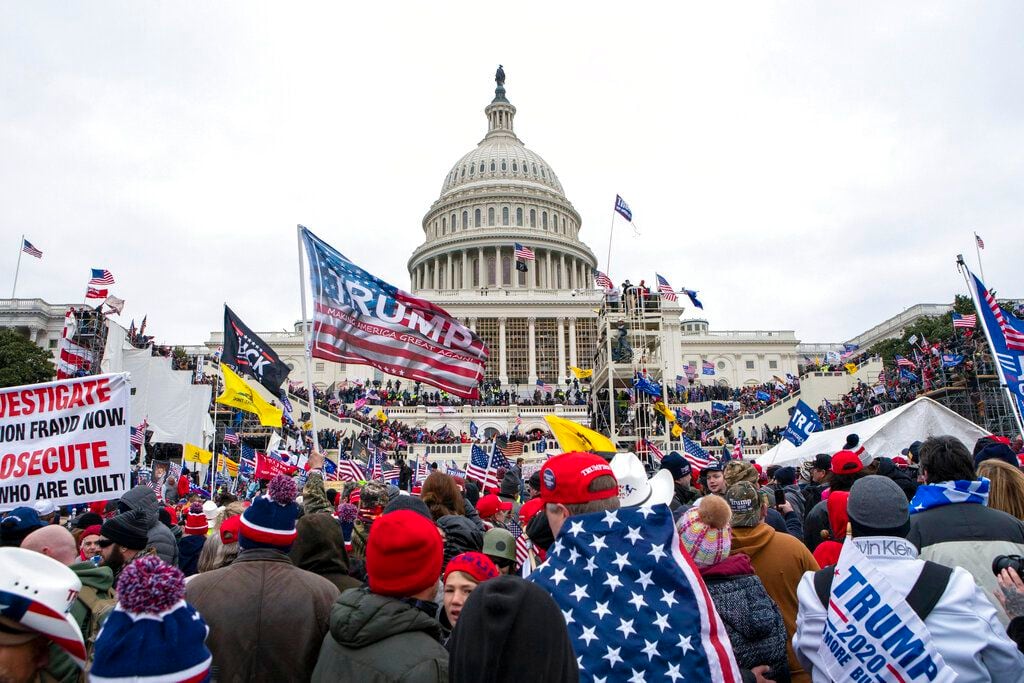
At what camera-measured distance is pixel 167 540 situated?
18.1ft

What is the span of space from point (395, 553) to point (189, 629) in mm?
966

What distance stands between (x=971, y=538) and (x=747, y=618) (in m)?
1.37

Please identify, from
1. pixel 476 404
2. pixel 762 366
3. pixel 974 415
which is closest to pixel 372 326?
pixel 974 415

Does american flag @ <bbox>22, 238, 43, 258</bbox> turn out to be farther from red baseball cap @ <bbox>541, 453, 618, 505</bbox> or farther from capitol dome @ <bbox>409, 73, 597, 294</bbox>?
red baseball cap @ <bbox>541, 453, 618, 505</bbox>

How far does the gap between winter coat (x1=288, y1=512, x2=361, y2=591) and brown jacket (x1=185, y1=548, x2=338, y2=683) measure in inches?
22.5

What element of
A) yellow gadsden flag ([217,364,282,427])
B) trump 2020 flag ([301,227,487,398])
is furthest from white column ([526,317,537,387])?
trump 2020 flag ([301,227,487,398])

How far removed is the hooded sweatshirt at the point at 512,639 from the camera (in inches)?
94.9

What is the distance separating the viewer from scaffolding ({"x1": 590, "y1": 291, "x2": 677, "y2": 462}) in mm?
33062

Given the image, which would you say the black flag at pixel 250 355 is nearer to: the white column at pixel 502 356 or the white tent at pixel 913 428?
the white tent at pixel 913 428

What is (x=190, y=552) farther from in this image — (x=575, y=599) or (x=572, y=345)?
(x=572, y=345)

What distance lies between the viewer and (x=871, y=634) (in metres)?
3.01

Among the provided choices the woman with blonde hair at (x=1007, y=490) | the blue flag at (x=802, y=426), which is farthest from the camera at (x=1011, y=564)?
the blue flag at (x=802, y=426)

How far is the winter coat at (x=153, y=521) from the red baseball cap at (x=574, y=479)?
334 cm

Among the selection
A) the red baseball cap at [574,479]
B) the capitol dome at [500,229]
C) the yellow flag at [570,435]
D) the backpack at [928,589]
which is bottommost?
the backpack at [928,589]
